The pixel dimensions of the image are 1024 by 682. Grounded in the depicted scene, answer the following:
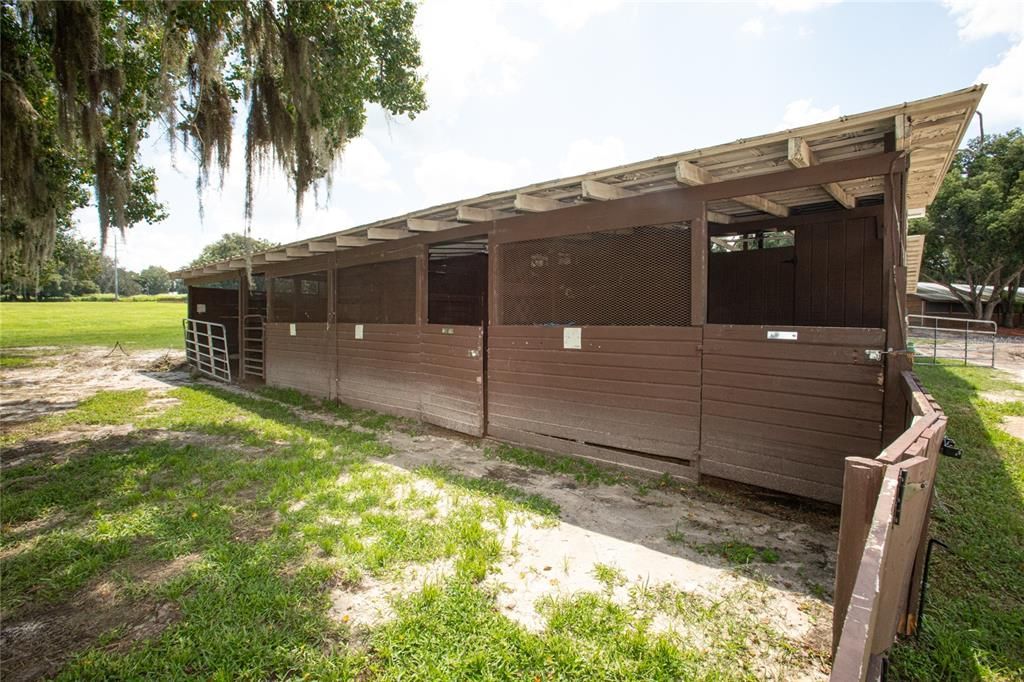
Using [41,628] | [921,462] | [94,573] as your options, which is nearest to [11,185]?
[94,573]

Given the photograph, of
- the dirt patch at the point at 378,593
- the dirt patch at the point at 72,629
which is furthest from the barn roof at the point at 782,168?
the dirt patch at the point at 72,629

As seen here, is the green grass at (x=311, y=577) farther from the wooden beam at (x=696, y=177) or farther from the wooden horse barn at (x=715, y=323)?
the wooden beam at (x=696, y=177)

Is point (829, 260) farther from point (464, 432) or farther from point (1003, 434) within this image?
point (464, 432)

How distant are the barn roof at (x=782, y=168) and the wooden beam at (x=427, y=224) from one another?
0.01m

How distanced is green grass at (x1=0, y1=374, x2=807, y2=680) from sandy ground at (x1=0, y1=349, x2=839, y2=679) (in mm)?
71

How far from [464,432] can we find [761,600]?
3859 millimetres

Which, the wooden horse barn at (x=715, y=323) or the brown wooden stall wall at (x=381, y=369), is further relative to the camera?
the brown wooden stall wall at (x=381, y=369)

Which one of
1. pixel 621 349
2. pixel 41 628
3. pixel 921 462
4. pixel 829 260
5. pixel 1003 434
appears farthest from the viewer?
pixel 1003 434

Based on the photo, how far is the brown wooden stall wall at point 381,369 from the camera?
21.5ft

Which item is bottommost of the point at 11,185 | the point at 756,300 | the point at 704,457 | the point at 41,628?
the point at 41,628

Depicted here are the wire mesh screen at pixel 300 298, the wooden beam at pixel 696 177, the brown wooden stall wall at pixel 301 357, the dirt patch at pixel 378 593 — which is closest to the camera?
the dirt patch at pixel 378 593

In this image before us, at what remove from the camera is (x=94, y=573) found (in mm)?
2740

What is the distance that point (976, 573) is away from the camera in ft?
8.55

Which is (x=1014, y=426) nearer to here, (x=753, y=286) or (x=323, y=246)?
(x=753, y=286)
